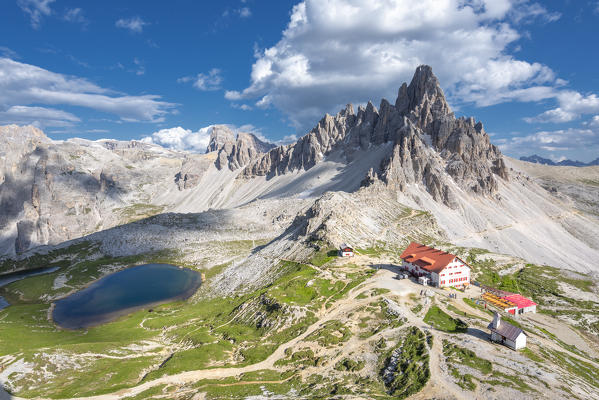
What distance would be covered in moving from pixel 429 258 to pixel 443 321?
25.2 m

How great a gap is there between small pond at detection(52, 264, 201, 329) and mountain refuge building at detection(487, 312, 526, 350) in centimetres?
9619

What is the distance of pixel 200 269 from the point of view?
131000 millimetres

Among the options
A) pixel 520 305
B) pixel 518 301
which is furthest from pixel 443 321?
pixel 518 301

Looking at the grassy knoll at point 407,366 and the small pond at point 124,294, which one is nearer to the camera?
the grassy knoll at point 407,366

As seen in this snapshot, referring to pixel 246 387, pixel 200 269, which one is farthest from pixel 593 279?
pixel 200 269

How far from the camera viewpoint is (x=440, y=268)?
71688 millimetres

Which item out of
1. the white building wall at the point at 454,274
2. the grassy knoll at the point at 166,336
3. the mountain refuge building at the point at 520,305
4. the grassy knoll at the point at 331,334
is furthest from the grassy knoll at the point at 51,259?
the mountain refuge building at the point at 520,305

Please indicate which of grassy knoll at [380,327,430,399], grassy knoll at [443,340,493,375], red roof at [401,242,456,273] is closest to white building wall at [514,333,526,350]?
grassy knoll at [443,340,493,375]

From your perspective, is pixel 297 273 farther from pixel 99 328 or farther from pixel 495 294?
pixel 99 328

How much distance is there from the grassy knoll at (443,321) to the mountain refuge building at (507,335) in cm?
502

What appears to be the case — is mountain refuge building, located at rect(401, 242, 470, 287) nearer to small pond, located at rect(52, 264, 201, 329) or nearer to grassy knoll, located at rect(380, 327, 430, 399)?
grassy knoll, located at rect(380, 327, 430, 399)

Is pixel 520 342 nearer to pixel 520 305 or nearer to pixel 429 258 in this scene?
pixel 429 258

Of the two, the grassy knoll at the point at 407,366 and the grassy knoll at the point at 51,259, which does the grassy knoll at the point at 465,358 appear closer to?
the grassy knoll at the point at 407,366

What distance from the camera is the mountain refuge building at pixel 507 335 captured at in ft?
143
